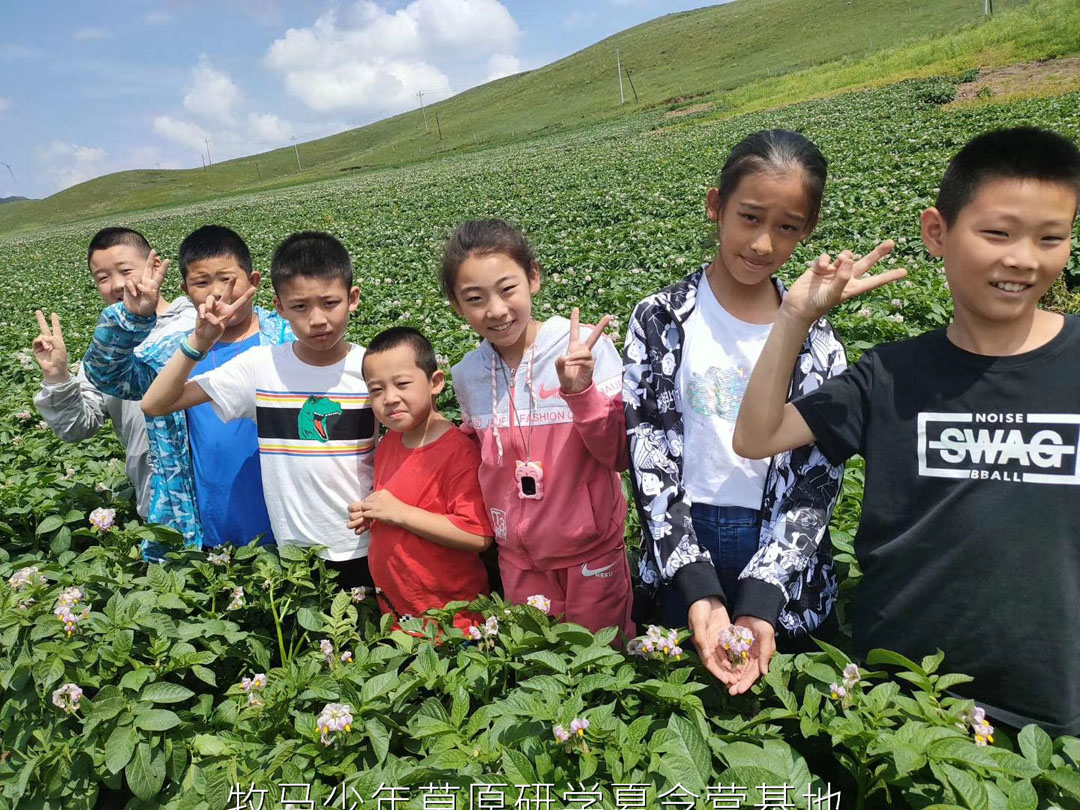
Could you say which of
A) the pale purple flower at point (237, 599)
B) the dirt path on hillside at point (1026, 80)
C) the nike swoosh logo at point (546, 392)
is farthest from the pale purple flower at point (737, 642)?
the dirt path on hillside at point (1026, 80)

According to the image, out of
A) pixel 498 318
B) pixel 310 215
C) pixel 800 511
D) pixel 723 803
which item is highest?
pixel 310 215

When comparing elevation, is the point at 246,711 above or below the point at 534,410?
below

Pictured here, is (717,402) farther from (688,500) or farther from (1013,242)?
(1013,242)

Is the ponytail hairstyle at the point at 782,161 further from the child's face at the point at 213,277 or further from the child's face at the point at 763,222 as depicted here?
the child's face at the point at 213,277

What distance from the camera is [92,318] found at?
11.1 metres

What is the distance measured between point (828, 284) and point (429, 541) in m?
1.57

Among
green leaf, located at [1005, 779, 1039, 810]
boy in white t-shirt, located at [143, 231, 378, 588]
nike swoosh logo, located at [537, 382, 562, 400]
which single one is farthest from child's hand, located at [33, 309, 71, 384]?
green leaf, located at [1005, 779, 1039, 810]

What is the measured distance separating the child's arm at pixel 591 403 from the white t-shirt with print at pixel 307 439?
3.12 feet

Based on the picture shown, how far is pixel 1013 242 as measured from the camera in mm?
1504

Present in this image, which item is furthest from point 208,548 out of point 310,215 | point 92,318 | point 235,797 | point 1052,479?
point 310,215

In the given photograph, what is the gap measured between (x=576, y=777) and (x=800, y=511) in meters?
0.85

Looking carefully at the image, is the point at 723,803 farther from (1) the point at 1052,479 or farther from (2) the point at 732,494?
(1) the point at 1052,479

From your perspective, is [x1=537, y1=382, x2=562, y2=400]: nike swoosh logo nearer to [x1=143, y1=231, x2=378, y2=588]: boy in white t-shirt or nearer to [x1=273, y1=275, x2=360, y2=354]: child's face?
[x1=143, y1=231, x2=378, y2=588]: boy in white t-shirt

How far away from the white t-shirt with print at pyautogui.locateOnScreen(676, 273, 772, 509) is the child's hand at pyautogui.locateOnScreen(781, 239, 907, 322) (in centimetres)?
33
